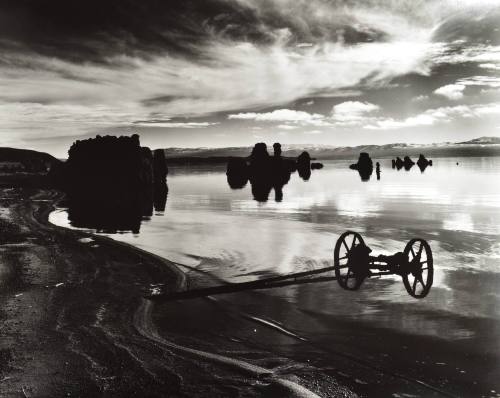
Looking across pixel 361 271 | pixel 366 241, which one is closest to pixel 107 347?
pixel 361 271

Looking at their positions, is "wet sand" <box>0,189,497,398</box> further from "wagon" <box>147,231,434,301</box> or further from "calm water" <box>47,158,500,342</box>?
"calm water" <box>47,158,500,342</box>

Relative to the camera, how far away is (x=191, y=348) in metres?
9.72

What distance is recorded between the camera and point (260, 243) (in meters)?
24.6

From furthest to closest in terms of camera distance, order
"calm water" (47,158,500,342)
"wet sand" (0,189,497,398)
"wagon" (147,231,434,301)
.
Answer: "wagon" (147,231,434,301) → "calm water" (47,158,500,342) → "wet sand" (0,189,497,398)

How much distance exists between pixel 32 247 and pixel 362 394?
16.6 m

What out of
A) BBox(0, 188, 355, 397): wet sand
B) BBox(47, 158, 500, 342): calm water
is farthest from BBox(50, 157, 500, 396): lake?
BBox(0, 188, 355, 397): wet sand

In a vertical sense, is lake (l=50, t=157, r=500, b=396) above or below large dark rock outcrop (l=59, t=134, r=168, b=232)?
below

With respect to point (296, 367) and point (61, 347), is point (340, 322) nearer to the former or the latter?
point (296, 367)

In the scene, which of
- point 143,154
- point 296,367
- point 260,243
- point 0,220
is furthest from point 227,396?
point 143,154

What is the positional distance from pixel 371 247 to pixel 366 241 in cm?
161

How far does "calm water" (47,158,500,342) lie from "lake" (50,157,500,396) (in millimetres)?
35

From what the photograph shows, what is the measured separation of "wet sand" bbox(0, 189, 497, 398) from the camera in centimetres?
782

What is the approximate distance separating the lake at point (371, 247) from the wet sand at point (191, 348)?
0.51 metres

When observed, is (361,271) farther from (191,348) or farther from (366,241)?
(366,241)
